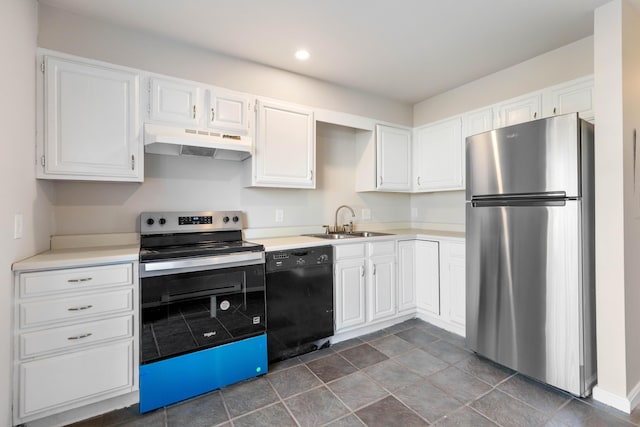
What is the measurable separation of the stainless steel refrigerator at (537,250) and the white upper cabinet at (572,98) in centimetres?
48

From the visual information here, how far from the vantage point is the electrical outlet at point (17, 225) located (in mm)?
1535

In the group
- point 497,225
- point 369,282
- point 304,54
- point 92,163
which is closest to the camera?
point 92,163

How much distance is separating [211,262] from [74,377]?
0.92 metres

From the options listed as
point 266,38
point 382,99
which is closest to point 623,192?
point 382,99

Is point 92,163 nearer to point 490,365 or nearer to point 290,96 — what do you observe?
point 290,96

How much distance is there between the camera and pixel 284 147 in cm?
269

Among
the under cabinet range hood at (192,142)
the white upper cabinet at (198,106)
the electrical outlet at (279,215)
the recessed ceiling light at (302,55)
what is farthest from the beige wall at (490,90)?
the under cabinet range hood at (192,142)

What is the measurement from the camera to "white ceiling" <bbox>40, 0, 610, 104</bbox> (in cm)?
193

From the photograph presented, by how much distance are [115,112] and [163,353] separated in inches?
63.4

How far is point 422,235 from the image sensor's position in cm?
309

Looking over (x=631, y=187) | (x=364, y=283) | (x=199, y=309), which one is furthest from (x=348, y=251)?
(x=631, y=187)

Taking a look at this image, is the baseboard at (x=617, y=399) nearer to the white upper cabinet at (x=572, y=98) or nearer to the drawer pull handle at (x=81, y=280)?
the white upper cabinet at (x=572, y=98)

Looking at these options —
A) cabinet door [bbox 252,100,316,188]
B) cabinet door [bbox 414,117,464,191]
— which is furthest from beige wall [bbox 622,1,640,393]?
cabinet door [bbox 252,100,316,188]

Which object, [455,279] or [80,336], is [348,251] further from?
[80,336]
